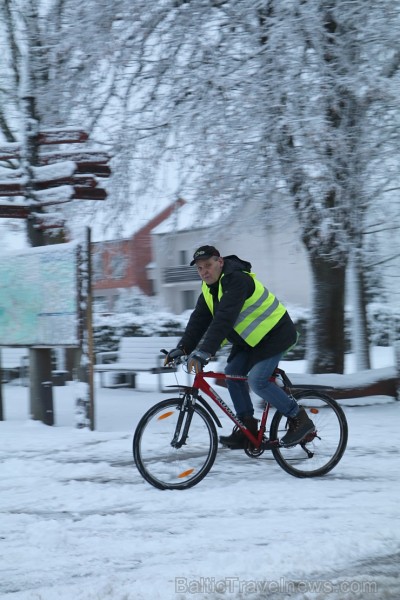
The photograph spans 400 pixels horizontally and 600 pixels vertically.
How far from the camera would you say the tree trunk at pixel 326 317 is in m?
10.3

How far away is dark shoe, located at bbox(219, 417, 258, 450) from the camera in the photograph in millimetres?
5605

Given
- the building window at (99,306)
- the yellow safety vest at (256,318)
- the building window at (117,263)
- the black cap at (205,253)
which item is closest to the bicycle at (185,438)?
the yellow safety vest at (256,318)

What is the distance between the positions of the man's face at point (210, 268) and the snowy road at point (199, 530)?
5.01 ft

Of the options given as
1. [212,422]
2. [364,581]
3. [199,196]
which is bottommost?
[364,581]

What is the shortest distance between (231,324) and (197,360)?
38cm

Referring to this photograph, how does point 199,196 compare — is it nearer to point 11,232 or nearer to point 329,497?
point 329,497

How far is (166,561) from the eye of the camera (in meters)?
3.90

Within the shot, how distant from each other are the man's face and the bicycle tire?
114 cm

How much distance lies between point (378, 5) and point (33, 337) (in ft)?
17.8

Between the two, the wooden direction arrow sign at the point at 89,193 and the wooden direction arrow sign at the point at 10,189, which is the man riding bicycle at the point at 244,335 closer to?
the wooden direction arrow sign at the point at 89,193

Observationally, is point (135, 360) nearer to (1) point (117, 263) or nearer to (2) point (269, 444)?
(1) point (117, 263)

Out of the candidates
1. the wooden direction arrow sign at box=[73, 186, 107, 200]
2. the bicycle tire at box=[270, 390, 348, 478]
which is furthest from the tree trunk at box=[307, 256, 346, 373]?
the bicycle tire at box=[270, 390, 348, 478]

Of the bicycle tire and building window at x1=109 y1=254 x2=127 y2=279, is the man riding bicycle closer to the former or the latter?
the bicycle tire

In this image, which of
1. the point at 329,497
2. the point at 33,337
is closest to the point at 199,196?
the point at 33,337
